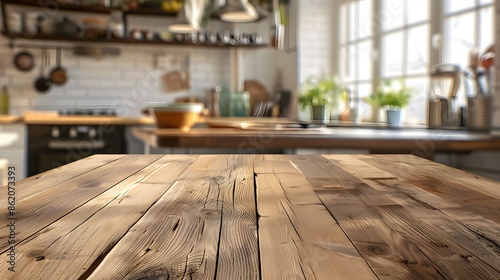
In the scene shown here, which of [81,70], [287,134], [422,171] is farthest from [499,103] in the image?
[81,70]

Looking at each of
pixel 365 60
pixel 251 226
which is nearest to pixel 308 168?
pixel 251 226

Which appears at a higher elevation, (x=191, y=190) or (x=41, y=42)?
(x=41, y=42)

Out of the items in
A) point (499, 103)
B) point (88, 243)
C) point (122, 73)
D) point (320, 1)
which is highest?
point (320, 1)

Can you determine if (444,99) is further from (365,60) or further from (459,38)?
(365,60)

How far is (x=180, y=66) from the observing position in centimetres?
556

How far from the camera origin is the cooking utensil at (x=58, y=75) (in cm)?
514

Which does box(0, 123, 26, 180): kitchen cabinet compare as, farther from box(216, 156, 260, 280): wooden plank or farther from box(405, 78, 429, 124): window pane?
box(216, 156, 260, 280): wooden plank

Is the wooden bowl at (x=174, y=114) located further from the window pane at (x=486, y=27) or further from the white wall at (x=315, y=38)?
the white wall at (x=315, y=38)

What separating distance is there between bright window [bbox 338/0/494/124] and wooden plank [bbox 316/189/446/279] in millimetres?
2417

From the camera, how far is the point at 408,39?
378 centimetres

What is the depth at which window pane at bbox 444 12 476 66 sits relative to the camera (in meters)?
3.08

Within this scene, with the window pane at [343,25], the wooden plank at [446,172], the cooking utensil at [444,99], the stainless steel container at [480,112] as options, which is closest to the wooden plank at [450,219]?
the wooden plank at [446,172]

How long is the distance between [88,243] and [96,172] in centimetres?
71

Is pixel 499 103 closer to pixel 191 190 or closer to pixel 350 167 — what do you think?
pixel 350 167
